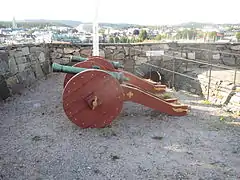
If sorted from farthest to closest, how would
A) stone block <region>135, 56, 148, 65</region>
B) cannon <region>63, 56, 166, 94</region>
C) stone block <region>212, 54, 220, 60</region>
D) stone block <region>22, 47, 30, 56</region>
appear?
stone block <region>212, 54, 220, 60</region> < stone block <region>135, 56, 148, 65</region> < stone block <region>22, 47, 30, 56</region> < cannon <region>63, 56, 166, 94</region>

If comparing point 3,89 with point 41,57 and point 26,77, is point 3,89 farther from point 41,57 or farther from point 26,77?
point 41,57

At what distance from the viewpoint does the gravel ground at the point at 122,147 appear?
296 centimetres

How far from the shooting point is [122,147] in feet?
11.6

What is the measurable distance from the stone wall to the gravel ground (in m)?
0.90

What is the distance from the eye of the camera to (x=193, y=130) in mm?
4090

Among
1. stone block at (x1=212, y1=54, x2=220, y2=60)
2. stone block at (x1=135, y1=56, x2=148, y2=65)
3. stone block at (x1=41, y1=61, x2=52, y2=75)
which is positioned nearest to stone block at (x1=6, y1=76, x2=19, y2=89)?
stone block at (x1=41, y1=61, x2=52, y2=75)

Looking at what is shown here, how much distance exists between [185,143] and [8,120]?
2674mm

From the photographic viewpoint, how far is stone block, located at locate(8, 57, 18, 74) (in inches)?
236

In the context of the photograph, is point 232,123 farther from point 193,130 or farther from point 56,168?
point 56,168

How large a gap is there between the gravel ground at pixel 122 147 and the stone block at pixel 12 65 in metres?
1.23

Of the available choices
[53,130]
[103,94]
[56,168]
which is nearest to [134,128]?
[103,94]

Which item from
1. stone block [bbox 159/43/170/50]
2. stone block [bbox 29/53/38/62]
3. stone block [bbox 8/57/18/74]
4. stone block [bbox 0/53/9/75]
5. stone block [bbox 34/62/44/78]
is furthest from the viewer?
stone block [bbox 159/43/170/50]

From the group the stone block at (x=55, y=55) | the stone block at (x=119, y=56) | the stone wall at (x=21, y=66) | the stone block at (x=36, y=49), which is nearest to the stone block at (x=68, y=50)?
the stone block at (x=55, y=55)

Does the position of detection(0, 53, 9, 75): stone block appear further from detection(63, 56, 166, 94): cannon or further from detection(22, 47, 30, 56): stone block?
detection(63, 56, 166, 94): cannon
